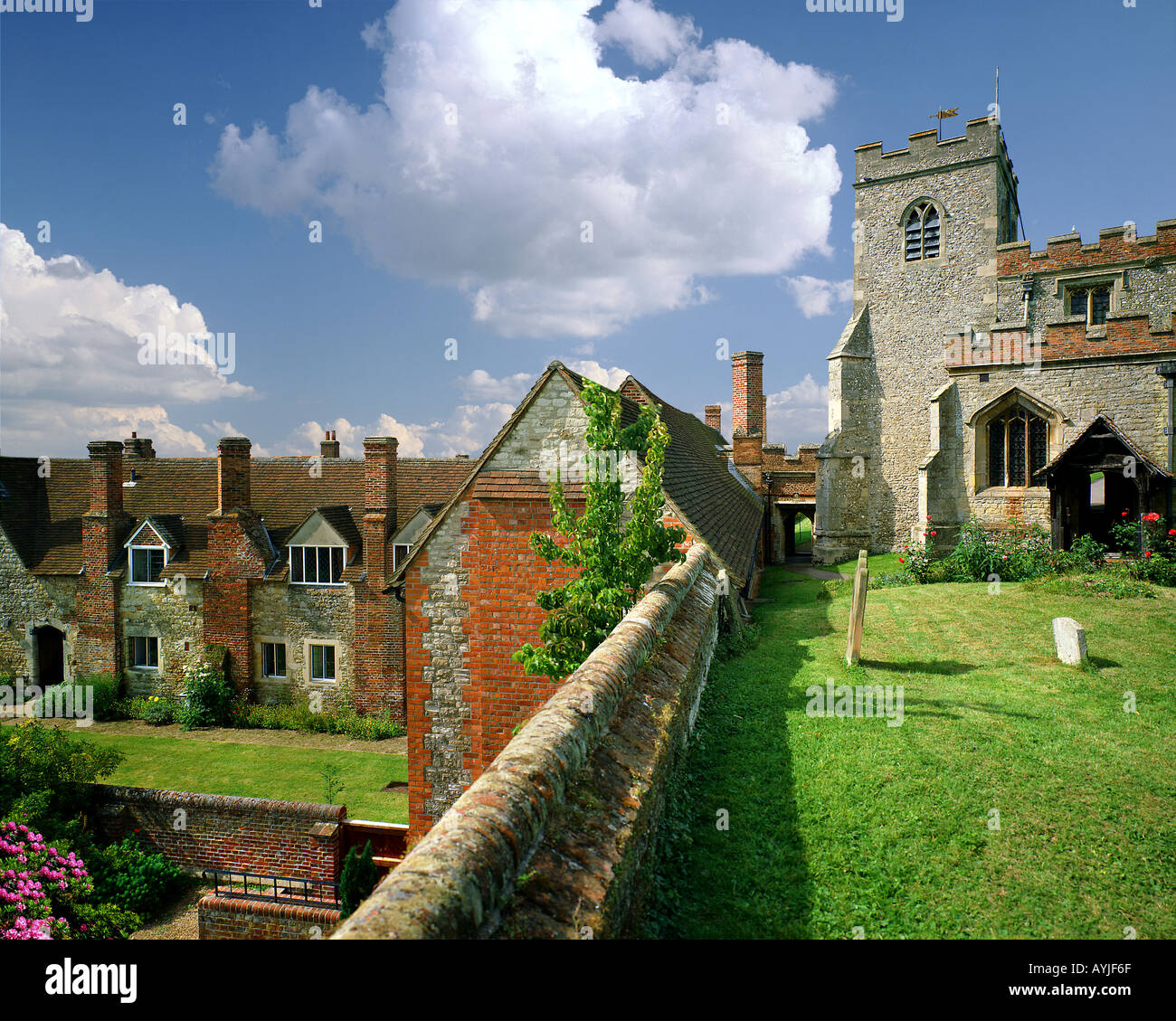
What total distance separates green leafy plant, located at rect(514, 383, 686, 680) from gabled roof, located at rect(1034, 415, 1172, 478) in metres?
14.6

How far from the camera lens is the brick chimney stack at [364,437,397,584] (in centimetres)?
2120

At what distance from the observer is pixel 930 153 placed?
1106 inches

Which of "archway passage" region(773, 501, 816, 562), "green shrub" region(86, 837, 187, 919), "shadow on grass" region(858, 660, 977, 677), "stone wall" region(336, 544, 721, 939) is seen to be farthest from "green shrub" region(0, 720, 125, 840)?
"archway passage" region(773, 501, 816, 562)

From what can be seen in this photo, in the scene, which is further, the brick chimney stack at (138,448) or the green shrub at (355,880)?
the brick chimney stack at (138,448)

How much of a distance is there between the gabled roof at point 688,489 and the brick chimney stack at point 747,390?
23.2 feet

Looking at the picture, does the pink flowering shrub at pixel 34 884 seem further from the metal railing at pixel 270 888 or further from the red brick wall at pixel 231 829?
the metal railing at pixel 270 888

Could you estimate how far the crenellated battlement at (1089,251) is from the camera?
2389cm

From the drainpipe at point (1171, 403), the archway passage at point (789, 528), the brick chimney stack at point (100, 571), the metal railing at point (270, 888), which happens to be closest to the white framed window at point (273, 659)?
the brick chimney stack at point (100, 571)

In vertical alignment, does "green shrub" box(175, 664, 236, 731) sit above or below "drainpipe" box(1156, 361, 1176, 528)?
below

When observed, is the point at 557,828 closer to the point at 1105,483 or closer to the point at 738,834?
the point at 738,834

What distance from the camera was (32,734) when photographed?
47.5 ft

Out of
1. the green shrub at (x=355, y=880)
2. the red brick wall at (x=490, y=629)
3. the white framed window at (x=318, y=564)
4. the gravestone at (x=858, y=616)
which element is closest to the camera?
the red brick wall at (x=490, y=629)

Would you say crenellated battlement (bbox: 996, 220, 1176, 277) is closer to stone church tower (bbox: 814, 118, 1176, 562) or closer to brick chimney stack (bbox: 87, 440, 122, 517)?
stone church tower (bbox: 814, 118, 1176, 562)
